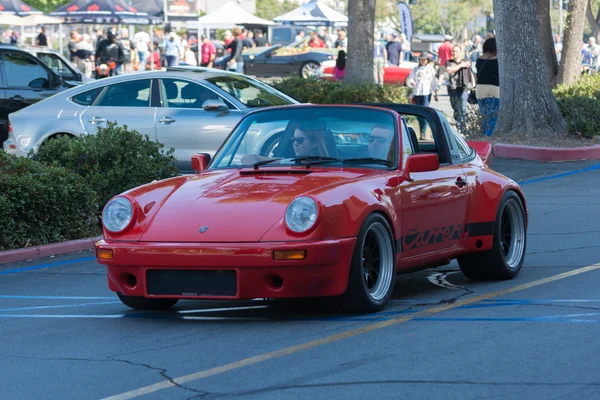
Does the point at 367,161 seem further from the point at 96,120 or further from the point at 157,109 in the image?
the point at 96,120

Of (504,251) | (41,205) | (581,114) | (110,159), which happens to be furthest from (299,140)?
(581,114)

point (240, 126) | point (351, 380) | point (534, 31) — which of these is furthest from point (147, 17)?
point (351, 380)

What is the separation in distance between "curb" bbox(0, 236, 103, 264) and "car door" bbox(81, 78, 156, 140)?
4.23 m

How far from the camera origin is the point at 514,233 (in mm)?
8891

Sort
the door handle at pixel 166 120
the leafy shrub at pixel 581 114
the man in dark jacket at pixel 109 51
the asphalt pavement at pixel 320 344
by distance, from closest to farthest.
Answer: the asphalt pavement at pixel 320 344 < the door handle at pixel 166 120 < the leafy shrub at pixel 581 114 < the man in dark jacket at pixel 109 51

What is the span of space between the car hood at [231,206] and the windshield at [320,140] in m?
0.29

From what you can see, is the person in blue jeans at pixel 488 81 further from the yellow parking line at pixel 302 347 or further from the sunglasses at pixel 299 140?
the sunglasses at pixel 299 140

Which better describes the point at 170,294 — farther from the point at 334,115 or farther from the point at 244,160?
the point at 334,115

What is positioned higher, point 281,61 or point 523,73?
point 523,73

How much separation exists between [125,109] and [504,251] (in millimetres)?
8117

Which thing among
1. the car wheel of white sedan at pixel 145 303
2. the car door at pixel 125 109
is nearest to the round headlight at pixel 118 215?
the car wheel of white sedan at pixel 145 303

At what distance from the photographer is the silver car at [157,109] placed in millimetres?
15211

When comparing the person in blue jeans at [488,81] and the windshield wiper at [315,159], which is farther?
the person in blue jeans at [488,81]

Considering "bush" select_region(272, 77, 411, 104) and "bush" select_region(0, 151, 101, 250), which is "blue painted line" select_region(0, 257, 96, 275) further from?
"bush" select_region(272, 77, 411, 104)
